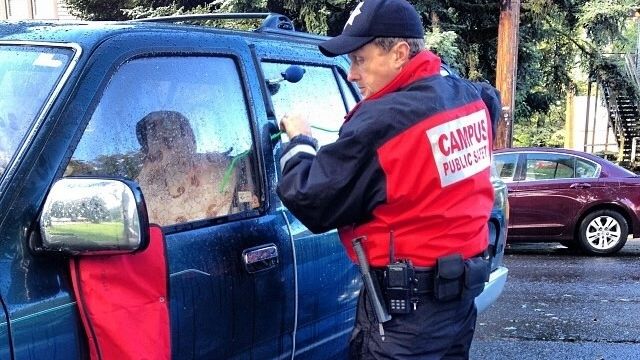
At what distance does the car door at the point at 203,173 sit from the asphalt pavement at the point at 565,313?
3388mm

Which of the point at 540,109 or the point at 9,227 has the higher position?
the point at 9,227

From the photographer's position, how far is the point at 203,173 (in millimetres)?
2543

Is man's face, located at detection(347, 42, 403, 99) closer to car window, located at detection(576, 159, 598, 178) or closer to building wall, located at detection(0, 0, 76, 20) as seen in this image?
car window, located at detection(576, 159, 598, 178)

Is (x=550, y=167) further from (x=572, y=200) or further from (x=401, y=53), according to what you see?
(x=401, y=53)

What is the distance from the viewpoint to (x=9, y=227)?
5.97ft

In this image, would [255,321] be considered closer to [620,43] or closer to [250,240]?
[250,240]

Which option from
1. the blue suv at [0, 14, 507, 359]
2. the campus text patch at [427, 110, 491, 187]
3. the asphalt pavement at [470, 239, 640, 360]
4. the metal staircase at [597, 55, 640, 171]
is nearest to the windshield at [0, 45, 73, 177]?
the blue suv at [0, 14, 507, 359]

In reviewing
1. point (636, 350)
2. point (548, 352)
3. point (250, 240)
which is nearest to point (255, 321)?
point (250, 240)

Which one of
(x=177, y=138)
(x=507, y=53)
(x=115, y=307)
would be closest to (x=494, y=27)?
(x=507, y=53)

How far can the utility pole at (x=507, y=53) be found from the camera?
13.0 meters

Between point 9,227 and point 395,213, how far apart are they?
1082 mm

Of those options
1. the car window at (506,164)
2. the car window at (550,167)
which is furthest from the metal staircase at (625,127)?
the car window at (506,164)

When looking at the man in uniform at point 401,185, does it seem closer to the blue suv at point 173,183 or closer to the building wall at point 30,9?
the blue suv at point 173,183

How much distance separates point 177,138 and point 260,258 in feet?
1.63
